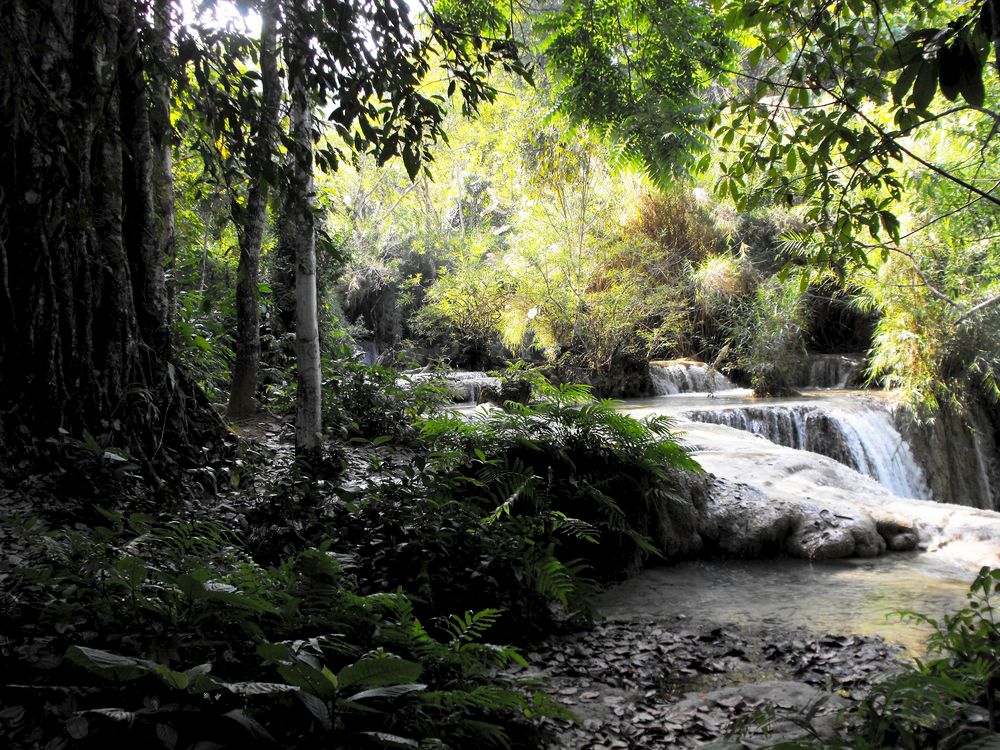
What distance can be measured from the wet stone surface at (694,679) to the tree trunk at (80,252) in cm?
279

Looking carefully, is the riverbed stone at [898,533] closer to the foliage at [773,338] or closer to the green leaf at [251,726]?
the green leaf at [251,726]

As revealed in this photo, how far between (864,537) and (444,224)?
22647 millimetres

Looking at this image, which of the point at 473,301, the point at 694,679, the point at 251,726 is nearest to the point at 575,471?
the point at 694,679

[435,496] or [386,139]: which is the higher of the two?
[386,139]

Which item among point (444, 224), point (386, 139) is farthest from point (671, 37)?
point (444, 224)

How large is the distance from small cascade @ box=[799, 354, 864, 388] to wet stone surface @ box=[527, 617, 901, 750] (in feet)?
39.1

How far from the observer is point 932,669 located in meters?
2.22

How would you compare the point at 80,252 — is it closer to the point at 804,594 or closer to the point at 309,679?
the point at 309,679

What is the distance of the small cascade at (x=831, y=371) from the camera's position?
1388 cm

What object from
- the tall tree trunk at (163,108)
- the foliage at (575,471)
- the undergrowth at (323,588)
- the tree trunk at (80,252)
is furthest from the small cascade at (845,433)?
the tree trunk at (80,252)

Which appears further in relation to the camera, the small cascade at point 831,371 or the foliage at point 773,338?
the small cascade at point 831,371

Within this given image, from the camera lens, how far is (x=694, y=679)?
3057mm

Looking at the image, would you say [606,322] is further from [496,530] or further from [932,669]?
[932,669]

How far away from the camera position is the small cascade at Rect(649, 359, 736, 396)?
1417cm
